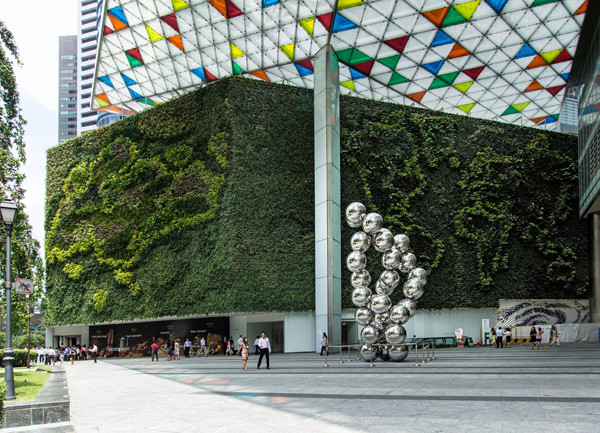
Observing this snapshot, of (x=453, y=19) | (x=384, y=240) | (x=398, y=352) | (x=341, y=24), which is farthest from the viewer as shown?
(x=341, y=24)

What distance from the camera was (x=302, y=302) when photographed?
3544cm

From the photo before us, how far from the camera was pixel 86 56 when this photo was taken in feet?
471

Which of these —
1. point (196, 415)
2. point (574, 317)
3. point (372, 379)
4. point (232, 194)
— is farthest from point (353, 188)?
point (196, 415)

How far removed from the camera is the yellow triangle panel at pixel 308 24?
110 feet

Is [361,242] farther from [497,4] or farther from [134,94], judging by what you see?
[134,94]

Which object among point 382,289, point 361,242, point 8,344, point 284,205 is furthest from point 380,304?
point 284,205

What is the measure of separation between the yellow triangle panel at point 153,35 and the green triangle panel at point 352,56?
12302mm

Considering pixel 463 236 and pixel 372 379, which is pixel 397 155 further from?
pixel 372 379

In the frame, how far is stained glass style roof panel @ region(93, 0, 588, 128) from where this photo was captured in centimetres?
3325

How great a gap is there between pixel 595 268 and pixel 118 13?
123 ft

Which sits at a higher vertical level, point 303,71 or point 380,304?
point 303,71

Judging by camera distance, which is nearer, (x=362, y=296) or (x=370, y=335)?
(x=370, y=335)

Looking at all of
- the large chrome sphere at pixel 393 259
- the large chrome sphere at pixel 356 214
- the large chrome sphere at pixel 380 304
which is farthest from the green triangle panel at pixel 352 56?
the large chrome sphere at pixel 380 304

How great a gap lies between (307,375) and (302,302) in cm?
1724
